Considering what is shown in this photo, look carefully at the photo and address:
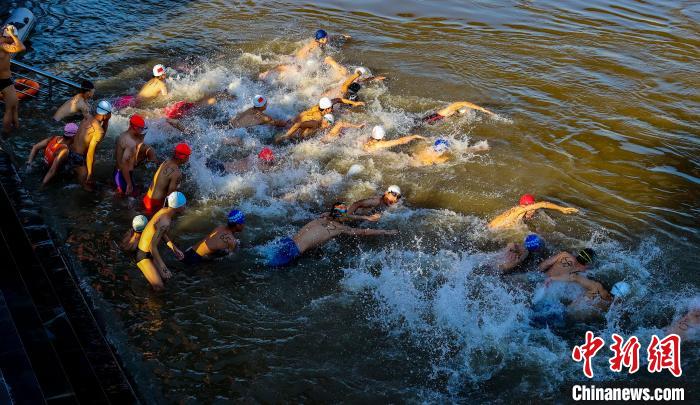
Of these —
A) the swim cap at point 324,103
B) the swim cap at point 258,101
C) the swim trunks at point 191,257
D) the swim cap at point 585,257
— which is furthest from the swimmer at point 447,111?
the swim trunks at point 191,257

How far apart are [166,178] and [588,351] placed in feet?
19.8

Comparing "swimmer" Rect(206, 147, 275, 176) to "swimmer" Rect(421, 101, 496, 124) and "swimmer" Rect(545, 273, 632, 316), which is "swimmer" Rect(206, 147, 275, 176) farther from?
"swimmer" Rect(545, 273, 632, 316)

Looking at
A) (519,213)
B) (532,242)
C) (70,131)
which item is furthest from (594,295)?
(70,131)

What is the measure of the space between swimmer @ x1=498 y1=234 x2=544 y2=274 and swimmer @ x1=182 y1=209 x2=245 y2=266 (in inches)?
146

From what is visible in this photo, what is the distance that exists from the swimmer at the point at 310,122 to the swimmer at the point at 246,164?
0.90 meters

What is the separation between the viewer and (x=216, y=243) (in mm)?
7930

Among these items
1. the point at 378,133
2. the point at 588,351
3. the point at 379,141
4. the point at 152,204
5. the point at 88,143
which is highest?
the point at 88,143

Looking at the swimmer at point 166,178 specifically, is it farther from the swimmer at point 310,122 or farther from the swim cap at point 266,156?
the swimmer at point 310,122

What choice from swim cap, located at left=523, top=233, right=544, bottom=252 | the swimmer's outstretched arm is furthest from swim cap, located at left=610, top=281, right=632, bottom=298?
the swimmer's outstretched arm

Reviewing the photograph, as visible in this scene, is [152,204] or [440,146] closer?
[152,204]

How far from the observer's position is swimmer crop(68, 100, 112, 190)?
29.6ft

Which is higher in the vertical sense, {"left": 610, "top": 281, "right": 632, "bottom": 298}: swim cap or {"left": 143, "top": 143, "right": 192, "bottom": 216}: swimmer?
{"left": 143, "top": 143, "right": 192, "bottom": 216}: swimmer

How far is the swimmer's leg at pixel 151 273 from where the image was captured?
7414 millimetres

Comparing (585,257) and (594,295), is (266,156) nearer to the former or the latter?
Result: (585,257)
